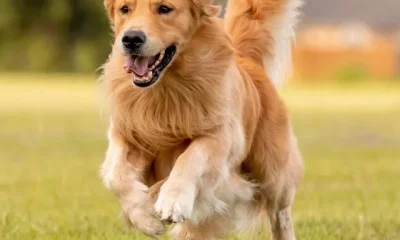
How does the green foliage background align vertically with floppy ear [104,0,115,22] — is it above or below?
below

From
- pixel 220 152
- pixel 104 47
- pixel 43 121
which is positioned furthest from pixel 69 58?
pixel 220 152

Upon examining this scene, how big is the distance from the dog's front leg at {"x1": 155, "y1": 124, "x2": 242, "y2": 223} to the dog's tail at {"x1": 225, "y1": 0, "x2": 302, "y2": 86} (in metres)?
1.18

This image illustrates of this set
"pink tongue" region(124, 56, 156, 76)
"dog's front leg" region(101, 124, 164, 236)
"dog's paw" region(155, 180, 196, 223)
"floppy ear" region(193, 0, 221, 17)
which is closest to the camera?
"dog's paw" region(155, 180, 196, 223)

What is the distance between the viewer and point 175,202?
5277 mm

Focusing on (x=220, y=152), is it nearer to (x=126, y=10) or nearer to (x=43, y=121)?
(x=126, y=10)

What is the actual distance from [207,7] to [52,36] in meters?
44.3

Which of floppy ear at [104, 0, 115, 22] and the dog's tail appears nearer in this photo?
floppy ear at [104, 0, 115, 22]

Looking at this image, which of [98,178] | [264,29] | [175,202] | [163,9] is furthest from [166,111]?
[98,178]

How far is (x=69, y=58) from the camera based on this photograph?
48594 millimetres

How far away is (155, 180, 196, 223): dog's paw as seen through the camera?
5.25m

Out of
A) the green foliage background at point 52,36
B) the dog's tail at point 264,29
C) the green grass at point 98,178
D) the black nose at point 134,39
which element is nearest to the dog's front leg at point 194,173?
the black nose at point 134,39

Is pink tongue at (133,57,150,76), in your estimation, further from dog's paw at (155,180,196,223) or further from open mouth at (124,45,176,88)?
dog's paw at (155,180,196,223)

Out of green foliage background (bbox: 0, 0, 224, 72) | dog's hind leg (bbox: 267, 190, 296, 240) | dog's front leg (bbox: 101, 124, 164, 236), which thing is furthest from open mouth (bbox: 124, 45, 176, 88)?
green foliage background (bbox: 0, 0, 224, 72)

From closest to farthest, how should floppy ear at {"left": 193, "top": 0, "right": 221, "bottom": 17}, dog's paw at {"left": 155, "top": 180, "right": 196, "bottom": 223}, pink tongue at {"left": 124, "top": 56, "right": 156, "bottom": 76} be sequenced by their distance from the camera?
dog's paw at {"left": 155, "top": 180, "right": 196, "bottom": 223}, pink tongue at {"left": 124, "top": 56, "right": 156, "bottom": 76}, floppy ear at {"left": 193, "top": 0, "right": 221, "bottom": 17}
